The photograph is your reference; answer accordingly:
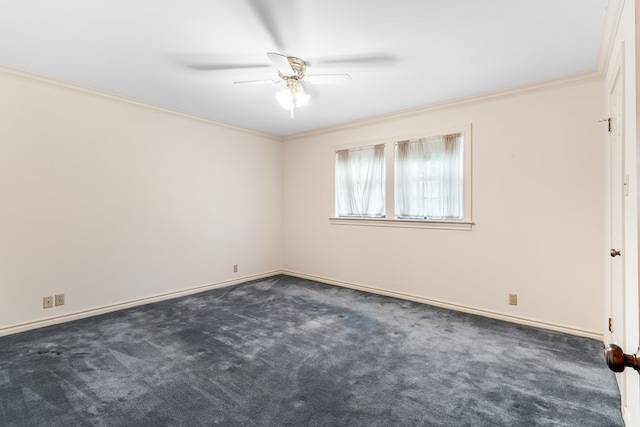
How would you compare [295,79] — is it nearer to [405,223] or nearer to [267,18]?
[267,18]

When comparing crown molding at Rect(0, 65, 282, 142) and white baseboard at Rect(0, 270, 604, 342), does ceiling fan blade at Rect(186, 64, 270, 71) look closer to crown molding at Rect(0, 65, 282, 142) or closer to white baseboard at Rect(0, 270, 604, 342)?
crown molding at Rect(0, 65, 282, 142)

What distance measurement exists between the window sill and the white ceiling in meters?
1.49

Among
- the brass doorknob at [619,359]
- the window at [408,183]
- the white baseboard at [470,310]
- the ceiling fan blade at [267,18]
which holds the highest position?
the ceiling fan blade at [267,18]

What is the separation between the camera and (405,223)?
4078 millimetres

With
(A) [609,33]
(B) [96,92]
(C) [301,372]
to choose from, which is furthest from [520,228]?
(B) [96,92]

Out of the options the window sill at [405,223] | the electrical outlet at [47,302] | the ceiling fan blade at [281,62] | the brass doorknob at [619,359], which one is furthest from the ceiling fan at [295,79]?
the electrical outlet at [47,302]

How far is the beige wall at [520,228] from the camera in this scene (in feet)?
9.43

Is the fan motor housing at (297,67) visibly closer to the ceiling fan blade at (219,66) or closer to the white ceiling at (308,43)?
the white ceiling at (308,43)

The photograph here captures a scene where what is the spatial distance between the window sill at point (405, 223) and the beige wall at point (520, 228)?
65 millimetres

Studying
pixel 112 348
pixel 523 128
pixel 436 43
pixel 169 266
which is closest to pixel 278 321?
pixel 112 348

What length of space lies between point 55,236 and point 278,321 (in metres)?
2.45

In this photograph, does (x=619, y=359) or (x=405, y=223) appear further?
(x=405, y=223)

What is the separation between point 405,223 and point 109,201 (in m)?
3.62

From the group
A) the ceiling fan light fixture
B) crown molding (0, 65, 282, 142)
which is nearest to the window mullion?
the ceiling fan light fixture
